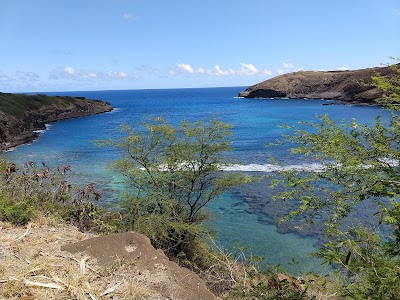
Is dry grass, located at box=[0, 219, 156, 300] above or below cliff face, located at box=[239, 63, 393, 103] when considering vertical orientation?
below

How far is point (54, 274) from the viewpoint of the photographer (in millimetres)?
6594

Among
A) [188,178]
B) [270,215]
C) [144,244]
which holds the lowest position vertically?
[270,215]

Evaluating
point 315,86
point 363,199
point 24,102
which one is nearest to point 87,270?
point 363,199

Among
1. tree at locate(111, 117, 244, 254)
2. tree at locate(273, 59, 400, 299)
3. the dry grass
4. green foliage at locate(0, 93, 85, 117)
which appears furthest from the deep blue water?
green foliage at locate(0, 93, 85, 117)

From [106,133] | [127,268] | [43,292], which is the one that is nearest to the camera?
[43,292]

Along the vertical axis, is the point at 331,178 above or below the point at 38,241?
above

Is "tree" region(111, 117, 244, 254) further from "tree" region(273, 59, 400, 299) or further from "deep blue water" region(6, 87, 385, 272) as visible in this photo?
"tree" region(273, 59, 400, 299)

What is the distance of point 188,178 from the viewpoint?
20.1 m

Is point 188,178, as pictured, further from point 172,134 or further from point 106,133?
point 106,133

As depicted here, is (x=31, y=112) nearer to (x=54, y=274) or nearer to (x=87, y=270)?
(x=87, y=270)

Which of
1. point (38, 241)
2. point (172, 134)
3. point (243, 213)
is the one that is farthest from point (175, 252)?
point (38, 241)

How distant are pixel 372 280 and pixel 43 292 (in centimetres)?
581

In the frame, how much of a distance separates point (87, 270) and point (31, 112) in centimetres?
8536

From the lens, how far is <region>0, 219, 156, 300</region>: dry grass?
6016 mm
